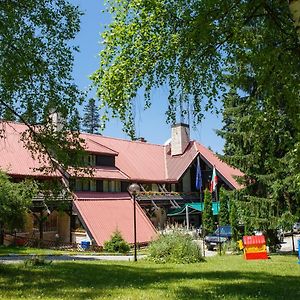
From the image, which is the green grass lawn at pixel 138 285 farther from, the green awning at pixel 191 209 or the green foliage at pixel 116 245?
the green awning at pixel 191 209

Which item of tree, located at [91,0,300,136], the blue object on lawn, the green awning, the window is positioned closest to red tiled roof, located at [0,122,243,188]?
the window

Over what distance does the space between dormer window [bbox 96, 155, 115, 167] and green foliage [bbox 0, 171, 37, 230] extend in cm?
1396

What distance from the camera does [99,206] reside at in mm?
33469

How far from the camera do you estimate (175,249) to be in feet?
57.2

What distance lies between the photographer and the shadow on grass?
320 inches

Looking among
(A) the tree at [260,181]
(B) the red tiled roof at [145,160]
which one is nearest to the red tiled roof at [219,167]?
(B) the red tiled roof at [145,160]

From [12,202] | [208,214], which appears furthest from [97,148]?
[12,202]

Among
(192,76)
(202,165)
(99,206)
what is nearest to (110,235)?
(99,206)

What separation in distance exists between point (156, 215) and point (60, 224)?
34.3ft

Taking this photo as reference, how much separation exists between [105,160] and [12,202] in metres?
16.2

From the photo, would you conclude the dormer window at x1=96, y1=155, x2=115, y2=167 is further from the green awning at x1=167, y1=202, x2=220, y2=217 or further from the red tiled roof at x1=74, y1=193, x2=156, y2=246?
the green awning at x1=167, y1=202, x2=220, y2=217

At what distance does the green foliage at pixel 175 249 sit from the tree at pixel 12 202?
22.3ft

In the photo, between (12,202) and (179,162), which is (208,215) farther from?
(12,202)

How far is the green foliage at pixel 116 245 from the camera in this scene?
91.4 feet
